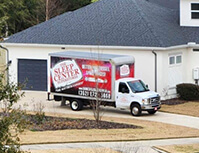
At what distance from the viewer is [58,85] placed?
101 ft

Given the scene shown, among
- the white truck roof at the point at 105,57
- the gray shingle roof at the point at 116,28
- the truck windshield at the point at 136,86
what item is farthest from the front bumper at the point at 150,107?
the gray shingle roof at the point at 116,28

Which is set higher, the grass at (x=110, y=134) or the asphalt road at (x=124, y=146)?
the grass at (x=110, y=134)

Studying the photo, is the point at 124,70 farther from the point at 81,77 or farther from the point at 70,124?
the point at 70,124

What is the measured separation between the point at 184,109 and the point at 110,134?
8673mm

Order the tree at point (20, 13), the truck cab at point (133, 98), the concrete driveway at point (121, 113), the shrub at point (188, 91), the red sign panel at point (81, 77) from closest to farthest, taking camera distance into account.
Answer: the concrete driveway at point (121, 113)
the truck cab at point (133, 98)
the red sign panel at point (81, 77)
the shrub at point (188, 91)
the tree at point (20, 13)

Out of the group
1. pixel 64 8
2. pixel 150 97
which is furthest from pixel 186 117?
pixel 64 8

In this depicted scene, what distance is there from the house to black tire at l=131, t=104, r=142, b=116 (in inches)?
215

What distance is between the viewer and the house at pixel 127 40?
3391 cm

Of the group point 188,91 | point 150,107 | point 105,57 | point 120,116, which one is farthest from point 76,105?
point 188,91

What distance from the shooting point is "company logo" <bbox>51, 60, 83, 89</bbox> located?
29969mm

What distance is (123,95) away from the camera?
2853 cm

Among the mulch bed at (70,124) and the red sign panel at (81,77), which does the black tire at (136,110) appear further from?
the mulch bed at (70,124)

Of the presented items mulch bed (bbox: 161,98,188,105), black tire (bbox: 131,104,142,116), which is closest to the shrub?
mulch bed (bbox: 161,98,188,105)

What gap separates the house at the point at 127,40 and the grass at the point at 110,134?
844 cm
